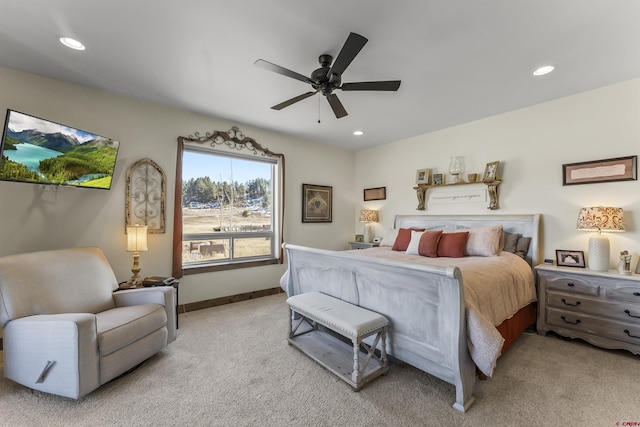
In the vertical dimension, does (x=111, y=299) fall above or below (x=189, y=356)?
above

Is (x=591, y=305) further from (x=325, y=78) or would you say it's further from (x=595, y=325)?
(x=325, y=78)

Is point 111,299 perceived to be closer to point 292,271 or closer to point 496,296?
point 292,271

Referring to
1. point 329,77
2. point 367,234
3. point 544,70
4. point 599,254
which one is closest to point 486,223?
point 599,254

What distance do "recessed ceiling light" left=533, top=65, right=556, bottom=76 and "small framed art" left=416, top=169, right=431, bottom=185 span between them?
76.1 inches

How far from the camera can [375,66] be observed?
2480 millimetres

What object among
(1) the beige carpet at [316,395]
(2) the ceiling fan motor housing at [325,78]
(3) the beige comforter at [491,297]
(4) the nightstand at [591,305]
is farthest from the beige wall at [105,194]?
(4) the nightstand at [591,305]

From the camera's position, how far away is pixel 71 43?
2.20 meters

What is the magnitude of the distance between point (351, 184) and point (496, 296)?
3.78 metres

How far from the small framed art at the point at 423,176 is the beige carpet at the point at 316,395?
257 centimetres

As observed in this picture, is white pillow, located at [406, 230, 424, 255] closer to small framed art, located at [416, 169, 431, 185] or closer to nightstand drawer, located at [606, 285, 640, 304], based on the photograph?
small framed art, located at [416, 169, 431, 185]

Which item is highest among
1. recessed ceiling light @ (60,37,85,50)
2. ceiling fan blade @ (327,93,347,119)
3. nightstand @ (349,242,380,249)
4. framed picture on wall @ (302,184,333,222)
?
recessed ceiling light @ (60,37,85,50)

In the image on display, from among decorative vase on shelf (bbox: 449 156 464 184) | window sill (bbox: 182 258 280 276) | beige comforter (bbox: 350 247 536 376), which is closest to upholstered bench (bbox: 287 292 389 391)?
beige comforter (bbox: 350 247 536 376)

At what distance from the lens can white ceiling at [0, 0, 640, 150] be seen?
5.96 ft

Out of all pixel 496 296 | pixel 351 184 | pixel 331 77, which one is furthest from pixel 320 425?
pixel 351 184
